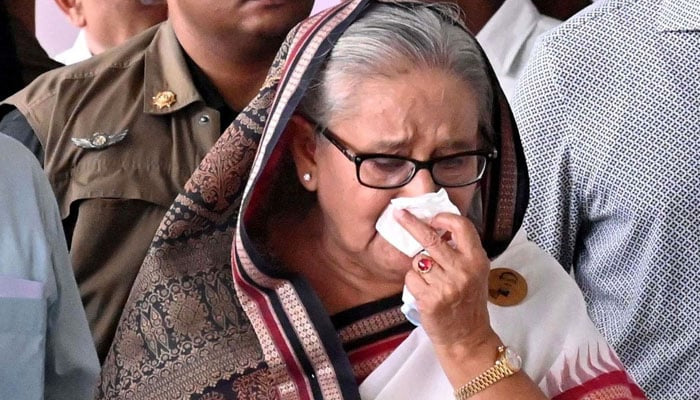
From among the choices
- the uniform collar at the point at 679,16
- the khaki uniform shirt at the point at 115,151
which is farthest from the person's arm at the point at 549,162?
the khaki uniform shirt at the point at 115,151

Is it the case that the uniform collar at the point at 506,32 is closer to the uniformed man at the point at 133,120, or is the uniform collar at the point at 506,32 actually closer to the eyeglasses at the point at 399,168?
the uniformed man at the point at 133,120

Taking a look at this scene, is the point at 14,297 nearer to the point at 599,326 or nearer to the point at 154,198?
the point at 154,198

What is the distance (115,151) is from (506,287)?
726mm

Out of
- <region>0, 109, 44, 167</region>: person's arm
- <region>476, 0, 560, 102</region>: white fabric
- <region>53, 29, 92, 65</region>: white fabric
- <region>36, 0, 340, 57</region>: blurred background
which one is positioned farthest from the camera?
<region>36, 0, 340, 57</region>: blurred background

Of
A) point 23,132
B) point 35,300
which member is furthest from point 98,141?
point 35,300

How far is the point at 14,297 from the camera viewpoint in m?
1.45

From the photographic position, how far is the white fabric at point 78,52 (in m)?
3.07

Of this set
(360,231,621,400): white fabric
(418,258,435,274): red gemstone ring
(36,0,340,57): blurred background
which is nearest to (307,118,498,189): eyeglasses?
(418,258,435,274): red gemstone ring

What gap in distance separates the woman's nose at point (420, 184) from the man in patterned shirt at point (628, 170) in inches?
22.1

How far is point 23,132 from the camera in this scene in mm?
2029

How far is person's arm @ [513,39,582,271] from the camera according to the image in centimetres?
206

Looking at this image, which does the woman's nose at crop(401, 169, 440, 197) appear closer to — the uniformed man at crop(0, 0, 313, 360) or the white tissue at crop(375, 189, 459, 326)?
the white tissue at crop(375, 189, 459, 326)

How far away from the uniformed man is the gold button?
59 centimetres

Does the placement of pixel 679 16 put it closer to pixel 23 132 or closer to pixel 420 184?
pixel 420 184
